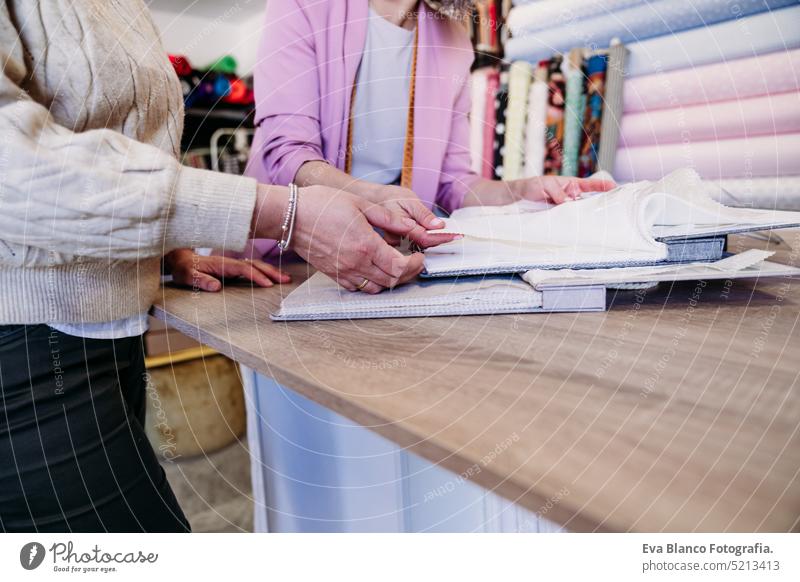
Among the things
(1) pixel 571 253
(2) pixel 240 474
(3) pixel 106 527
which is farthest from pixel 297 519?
(2) pixel 240 474

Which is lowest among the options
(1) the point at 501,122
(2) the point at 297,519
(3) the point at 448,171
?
(2) the point at 297,519

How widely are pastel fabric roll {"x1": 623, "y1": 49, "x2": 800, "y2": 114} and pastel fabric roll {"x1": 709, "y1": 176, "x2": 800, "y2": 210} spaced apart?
19 centimetres

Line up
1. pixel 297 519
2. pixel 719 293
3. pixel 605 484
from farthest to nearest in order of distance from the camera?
pixel 297 519
pixel 719 293
pixel 605 484

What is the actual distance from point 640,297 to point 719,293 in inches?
2.8

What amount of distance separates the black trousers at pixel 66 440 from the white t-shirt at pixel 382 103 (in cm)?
45

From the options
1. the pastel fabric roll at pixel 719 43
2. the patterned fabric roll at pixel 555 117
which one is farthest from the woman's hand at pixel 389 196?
the pastel fabric roll at pixel 719 43

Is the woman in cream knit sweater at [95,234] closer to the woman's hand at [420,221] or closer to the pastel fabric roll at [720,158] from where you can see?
the woman's hand at [420,221]

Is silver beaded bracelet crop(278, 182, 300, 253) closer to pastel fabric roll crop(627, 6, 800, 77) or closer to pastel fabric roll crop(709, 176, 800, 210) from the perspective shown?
pastel fabric roll crop(709, 176, 800, 210)

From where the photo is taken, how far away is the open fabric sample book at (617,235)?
19.5 inches

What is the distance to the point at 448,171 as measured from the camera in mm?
972

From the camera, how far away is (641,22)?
1364 mm

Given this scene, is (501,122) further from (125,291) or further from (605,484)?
(605,484)

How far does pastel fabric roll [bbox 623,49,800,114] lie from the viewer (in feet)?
3.86
